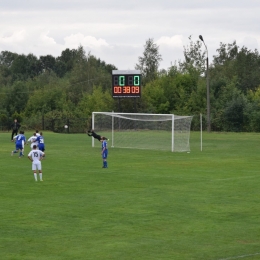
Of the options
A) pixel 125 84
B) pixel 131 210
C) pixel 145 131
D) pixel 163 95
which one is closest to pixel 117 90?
pixel 125 84

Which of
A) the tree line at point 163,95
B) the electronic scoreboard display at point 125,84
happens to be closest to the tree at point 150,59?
the tree line at point 163,95

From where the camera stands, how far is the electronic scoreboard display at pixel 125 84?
58469mm

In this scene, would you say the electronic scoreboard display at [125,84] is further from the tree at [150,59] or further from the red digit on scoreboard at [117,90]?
the tree at [150,59]

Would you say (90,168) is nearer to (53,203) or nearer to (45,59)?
(53,203)

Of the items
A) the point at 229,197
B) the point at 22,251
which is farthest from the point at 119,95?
the point at 22,251

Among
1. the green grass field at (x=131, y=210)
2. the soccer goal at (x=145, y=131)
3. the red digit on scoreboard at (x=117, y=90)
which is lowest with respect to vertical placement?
the green grass field at (x=131, y=210)

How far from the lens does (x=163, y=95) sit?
268 feet

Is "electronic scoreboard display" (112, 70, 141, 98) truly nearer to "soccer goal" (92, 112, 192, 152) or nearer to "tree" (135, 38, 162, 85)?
"soccer goal" (92, 112, 192, 152)

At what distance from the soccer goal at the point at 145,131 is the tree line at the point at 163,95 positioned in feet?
32.0

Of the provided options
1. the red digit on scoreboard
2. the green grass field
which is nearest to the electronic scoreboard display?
the red digit on scoreboard

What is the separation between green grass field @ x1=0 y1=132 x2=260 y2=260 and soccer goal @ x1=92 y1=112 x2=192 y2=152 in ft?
34.5

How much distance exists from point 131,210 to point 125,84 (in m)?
40.6

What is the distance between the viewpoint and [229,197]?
70.0 ft

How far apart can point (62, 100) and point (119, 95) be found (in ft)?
98.2
